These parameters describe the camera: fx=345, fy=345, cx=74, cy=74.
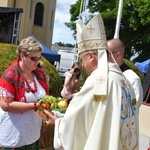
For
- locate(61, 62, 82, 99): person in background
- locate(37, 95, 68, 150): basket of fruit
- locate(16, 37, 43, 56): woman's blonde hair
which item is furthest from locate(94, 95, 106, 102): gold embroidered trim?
locate(61, 62, 82, 99): person in background

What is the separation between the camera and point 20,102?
11.0 ft

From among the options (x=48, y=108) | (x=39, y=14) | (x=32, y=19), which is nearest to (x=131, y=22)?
(x=32, y=19)

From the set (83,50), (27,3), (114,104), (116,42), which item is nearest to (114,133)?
(114,104)

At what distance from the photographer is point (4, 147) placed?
11.3 feet

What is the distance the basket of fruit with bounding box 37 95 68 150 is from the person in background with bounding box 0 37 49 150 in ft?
0.29

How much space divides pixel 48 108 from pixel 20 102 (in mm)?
281

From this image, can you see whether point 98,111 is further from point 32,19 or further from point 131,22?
point 32,19

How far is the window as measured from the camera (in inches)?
1339

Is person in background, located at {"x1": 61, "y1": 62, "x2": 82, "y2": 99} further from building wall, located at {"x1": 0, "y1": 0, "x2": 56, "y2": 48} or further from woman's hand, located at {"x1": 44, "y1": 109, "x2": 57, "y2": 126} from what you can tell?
building wall, located at {"x1": 0, "y1": 0, "x2": 56, "y2": 48}

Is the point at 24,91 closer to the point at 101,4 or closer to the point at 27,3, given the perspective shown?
the point at 101,4

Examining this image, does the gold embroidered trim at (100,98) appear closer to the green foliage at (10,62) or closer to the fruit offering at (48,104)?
the fruit offering at (48,104)

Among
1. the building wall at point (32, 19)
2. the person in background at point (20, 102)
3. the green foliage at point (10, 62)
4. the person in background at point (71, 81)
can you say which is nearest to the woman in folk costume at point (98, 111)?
the person in background at point (20, 102)

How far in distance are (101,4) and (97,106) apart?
27.5m

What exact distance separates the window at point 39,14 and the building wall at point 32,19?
0.31 m
